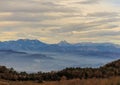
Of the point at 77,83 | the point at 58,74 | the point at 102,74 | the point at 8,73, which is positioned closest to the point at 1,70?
the point at 8,73

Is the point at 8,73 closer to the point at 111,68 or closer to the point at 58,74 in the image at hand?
the point at 58,74

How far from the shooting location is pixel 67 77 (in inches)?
1555

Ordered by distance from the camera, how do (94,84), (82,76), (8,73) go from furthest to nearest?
(8,73) → (82,76) → (94,84)

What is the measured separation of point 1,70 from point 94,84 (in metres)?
15.1

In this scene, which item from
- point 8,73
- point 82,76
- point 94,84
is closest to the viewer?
point 94,84

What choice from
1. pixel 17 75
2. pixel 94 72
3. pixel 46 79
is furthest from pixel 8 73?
pixel 94 72

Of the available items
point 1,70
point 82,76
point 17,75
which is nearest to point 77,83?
point 82,76

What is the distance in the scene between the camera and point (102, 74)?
39906 mm

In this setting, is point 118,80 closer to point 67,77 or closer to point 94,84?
point 94,84

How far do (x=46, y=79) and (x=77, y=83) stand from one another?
858 centimetres

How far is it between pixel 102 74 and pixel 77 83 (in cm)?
912

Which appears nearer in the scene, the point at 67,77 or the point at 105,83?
the point at 105,83

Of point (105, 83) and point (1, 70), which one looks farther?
point (1, 70)

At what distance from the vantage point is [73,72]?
4062cm
